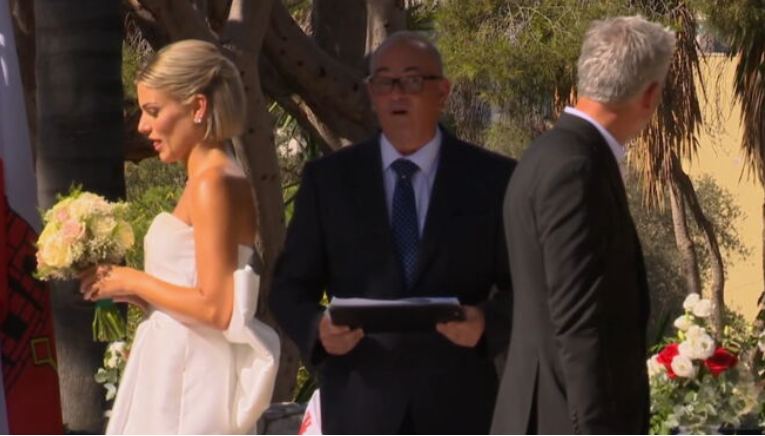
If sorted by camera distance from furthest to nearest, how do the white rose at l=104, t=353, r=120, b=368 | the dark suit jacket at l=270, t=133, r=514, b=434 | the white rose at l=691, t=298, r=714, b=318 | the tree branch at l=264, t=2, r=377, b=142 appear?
the tree branch at l=264, t=2, r=377, b=142, the white rose at l=104, t=353, r=120, b=368, the white rose at l=691, t=298, r=714, b=318, the dark suit jacket at l=270, t=133, r=514, b=434

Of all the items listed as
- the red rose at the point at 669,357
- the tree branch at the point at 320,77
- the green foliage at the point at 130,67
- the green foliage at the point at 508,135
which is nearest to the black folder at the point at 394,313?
the red rose at the point at 669,357

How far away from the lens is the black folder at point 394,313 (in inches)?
171

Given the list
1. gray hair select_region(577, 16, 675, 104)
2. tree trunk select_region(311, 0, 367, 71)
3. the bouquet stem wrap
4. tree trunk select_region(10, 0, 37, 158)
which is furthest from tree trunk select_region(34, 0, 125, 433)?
tree trunk select_region(311, 0, 367, 71)

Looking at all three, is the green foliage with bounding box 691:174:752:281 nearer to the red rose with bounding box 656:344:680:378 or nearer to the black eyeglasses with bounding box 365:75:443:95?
the red rose with bounding box 656:344:680:378

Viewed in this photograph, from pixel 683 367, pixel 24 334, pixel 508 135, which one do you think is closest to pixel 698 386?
pixel 683 367

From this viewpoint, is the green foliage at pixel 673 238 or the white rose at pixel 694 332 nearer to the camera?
the white rose at pixel 694 332

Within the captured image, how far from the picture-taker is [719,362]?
23.6 ft

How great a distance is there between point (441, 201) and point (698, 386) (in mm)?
2941

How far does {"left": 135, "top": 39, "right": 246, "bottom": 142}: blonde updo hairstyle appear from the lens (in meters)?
4.31

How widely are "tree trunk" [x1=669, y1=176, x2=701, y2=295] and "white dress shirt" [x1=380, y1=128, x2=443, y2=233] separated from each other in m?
15.7

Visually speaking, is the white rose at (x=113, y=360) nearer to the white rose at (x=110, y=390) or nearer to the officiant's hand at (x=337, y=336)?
the white rose at (x=110, y=390)

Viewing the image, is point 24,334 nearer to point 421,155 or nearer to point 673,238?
point 421,155

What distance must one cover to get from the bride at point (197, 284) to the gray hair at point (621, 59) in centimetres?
105

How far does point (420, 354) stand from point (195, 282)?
660 mm
